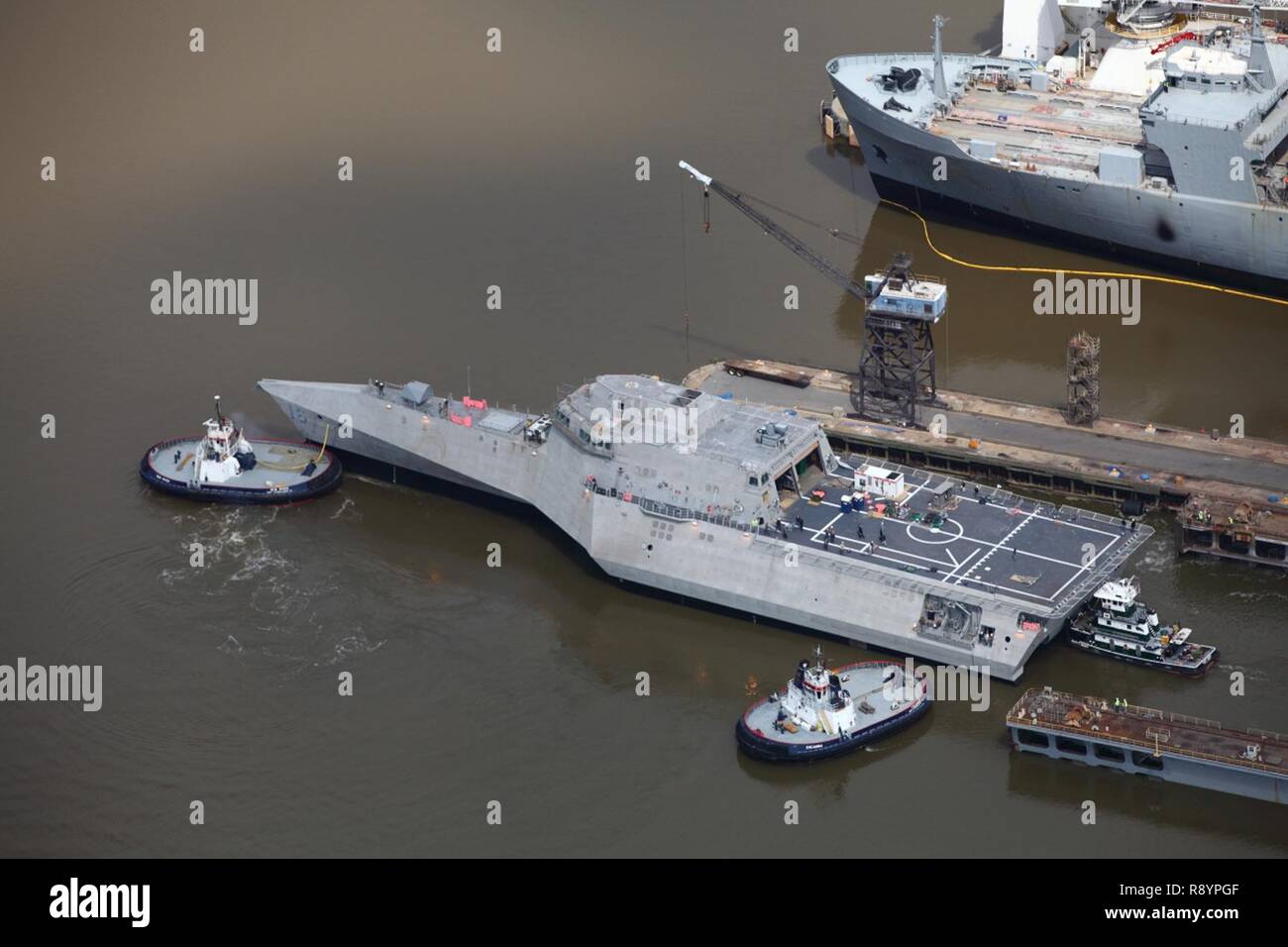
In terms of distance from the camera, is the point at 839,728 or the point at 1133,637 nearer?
the point at 839,728

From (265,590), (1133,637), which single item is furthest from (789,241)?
(265,590)

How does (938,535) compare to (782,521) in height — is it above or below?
below

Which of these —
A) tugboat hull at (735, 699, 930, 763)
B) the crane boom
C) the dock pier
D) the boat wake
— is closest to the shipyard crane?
the crane boom

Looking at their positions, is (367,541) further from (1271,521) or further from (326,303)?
(1271,521)

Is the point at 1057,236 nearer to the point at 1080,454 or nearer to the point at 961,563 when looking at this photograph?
the point at 1080,454

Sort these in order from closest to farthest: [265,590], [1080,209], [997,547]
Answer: [997,547], [265,590], [1080,209]

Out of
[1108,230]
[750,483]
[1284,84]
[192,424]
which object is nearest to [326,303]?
[192,424]

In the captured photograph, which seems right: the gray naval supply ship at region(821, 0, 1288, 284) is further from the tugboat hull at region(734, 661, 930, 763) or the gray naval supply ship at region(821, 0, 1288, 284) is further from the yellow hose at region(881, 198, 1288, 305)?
the tugboat hull at region(734, 661, 930, 763)

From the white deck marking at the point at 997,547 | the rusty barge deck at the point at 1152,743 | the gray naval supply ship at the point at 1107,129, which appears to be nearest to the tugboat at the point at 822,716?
the rusty barge deck at the point at 1152,743
